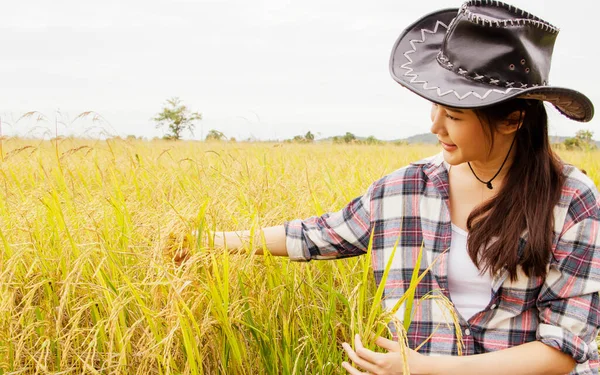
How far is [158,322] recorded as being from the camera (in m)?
1.18

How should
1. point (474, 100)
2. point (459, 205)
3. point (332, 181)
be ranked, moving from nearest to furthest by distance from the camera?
point (474, 100) < point (459, 205) < point (332, 181)

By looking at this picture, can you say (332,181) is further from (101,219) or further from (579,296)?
(579,296)

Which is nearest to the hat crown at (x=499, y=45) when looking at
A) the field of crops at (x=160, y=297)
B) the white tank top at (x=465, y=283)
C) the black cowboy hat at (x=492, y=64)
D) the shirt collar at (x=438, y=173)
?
the black cowboy hat at (x=492, y=64)

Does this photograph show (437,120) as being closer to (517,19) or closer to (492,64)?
(492,64)

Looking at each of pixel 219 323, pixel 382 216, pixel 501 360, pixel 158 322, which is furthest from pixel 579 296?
pixel 158 322

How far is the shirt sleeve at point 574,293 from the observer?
1201 mm

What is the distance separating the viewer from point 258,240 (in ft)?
4.44

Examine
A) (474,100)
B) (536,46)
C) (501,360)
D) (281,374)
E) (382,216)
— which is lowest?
(281,374)

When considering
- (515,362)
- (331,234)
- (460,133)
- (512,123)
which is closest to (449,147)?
(460,133)

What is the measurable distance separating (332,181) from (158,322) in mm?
1672

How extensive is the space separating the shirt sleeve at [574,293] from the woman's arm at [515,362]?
2 cm

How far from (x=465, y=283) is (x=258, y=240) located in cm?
52

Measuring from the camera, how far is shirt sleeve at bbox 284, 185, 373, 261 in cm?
145

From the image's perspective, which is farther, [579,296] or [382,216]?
[382,216]
